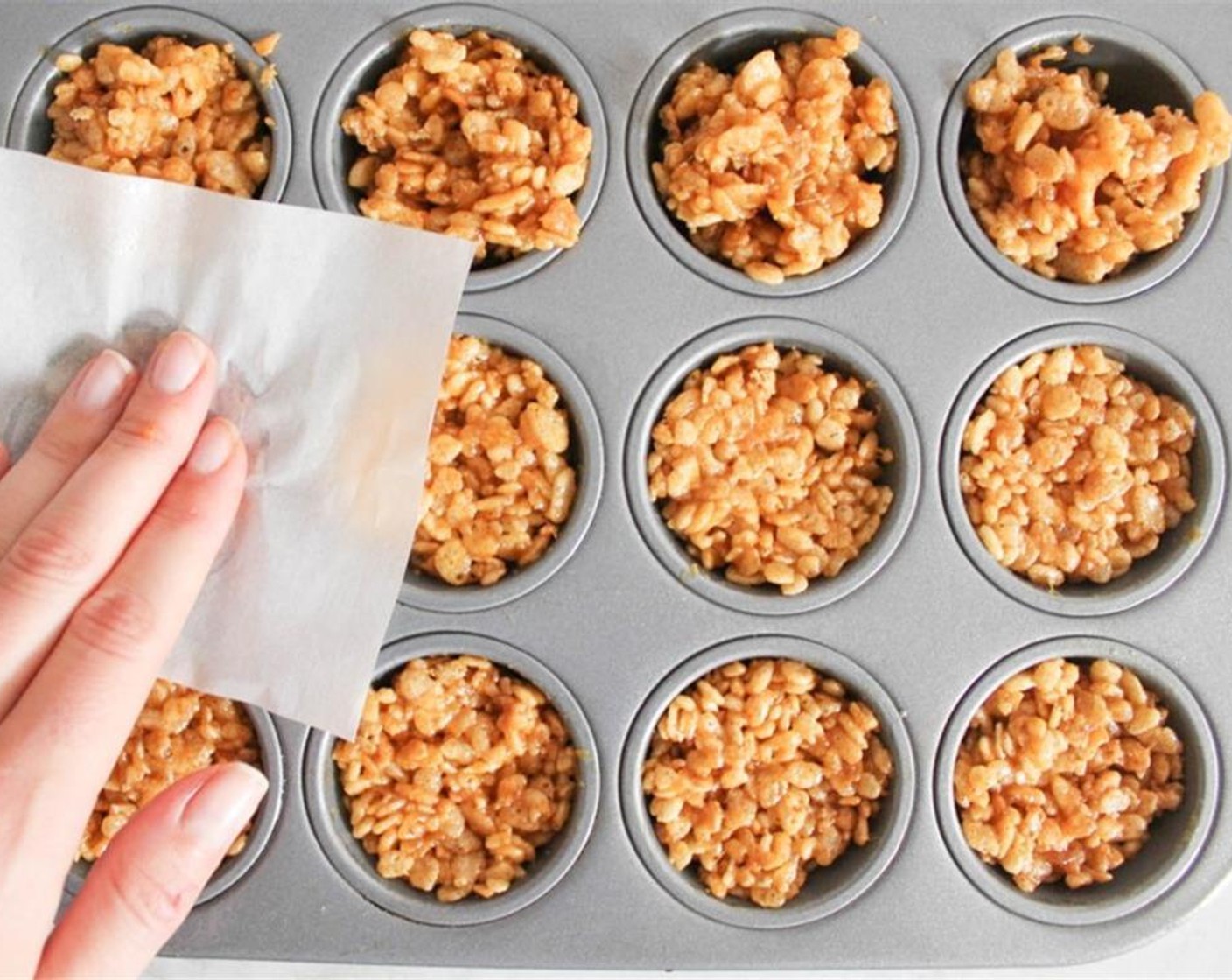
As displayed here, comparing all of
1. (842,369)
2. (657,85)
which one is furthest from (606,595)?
(657,85)

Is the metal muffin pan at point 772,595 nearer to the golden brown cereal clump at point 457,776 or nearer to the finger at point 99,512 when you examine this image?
the golden brown cereal clump at point 457,776

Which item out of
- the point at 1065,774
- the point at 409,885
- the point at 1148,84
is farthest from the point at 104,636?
the point at 1148,84

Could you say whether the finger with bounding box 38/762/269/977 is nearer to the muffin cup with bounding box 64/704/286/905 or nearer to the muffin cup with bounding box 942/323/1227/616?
the muffin cup with bounding box 64/704/286/905

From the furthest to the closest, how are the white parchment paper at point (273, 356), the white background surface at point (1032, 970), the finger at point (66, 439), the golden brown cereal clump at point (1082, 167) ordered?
1. the white background surface at point (1032, 970)
2. the golden brown cereal clump at point (1082, 167)
3. the white parchment paper at point (273, 356)
4. the finger at point (66, 439)

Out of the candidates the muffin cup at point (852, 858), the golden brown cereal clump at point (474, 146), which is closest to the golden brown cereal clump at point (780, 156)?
the golden brown cereal clump at point (474, 146)

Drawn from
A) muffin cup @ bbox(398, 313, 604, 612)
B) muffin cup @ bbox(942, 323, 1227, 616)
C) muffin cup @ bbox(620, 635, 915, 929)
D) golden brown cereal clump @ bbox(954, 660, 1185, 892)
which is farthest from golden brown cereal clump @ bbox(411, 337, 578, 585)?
golden brown cereal clump @ bbox(954, 660, 1185, 892)
